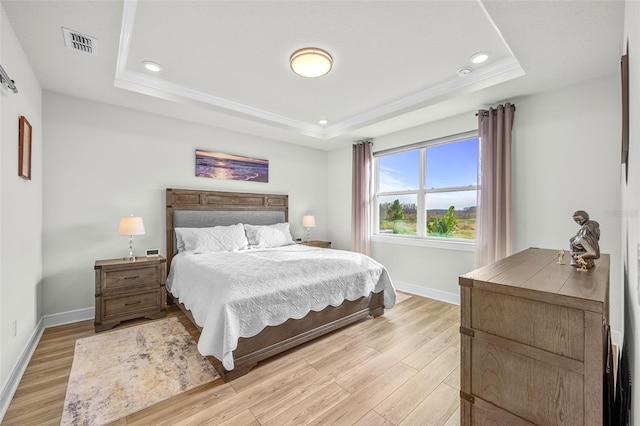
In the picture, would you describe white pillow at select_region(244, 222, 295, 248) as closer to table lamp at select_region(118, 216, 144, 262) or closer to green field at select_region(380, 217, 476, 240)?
table lamp at select_region(118, 216, 144, 262)

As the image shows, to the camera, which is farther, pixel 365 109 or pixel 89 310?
pixel 365 109

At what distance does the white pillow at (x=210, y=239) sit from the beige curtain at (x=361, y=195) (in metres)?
2.04

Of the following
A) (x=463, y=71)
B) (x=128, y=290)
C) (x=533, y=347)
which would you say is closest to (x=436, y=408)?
(x=533, y=347)

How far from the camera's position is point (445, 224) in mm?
4051

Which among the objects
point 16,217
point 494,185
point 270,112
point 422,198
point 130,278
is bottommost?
point 130,278

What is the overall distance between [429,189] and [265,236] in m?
2.65

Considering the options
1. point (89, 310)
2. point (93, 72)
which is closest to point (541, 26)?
point (93, 72)

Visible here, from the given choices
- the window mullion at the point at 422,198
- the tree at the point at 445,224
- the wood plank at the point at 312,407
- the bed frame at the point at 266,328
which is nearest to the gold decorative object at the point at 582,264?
the wood plank at the point at 312,407

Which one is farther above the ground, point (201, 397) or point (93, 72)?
point (93, 72)

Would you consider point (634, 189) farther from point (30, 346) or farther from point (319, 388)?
point (30, 346)

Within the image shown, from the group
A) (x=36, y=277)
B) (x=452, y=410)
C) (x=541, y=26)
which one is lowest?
(x=452, y=410)

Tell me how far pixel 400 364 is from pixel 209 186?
11.6 feet

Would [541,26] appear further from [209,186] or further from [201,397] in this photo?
[209,186]

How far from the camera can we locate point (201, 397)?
188 centimetres
